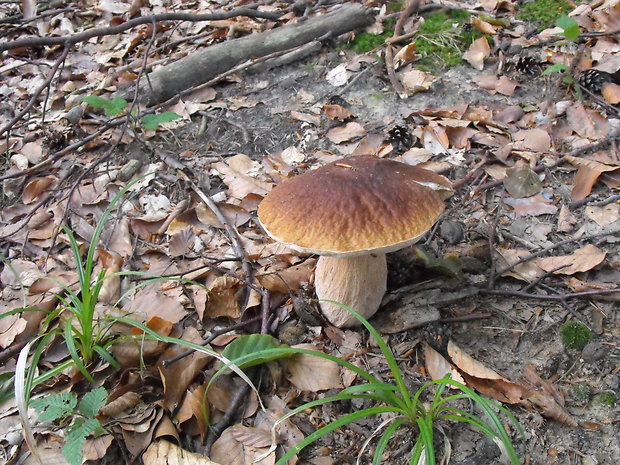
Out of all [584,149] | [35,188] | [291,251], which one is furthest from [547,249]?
[35,188]

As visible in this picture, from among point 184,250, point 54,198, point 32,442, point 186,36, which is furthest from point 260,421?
point 186,36

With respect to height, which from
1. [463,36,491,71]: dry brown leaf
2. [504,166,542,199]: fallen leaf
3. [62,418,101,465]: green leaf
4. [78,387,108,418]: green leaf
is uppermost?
[463,36,491,71]: dry brown leaf

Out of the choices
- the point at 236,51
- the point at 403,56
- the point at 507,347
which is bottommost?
the point at 507,347

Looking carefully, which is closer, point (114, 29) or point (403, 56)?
point (114, 29)

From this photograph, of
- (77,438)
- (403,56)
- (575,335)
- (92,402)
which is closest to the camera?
(77,438)

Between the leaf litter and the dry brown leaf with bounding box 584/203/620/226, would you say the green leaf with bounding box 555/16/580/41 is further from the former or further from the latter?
the dry brown leaf with bounding box 584/203/620/226

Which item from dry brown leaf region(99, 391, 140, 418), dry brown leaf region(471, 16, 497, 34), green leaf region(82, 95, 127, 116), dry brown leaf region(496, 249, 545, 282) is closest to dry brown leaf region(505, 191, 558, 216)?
dry brown leaf region(496, 249, 545, 282)

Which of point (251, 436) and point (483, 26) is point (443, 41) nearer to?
point (483, 26)
